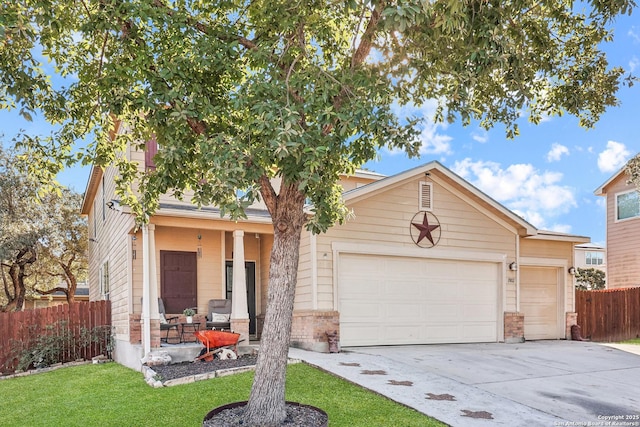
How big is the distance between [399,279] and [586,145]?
27.8 feet

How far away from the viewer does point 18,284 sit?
22375mm

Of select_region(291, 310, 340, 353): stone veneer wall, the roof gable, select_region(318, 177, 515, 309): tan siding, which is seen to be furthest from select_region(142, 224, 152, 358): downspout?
the roof gable

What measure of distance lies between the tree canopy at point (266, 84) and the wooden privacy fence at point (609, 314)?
9831 mm

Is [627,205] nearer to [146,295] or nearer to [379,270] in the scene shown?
[379,270]

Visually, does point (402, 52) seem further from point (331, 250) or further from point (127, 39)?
point (331, 250)

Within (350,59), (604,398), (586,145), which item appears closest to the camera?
(350,59)

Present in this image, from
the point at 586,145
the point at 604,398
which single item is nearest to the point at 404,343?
the point at 604,398

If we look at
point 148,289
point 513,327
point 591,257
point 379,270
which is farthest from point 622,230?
point 148,289

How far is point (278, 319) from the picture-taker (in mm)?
5555

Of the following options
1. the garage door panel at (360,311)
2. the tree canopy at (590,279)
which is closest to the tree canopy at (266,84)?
the garage door panel at (360,311)

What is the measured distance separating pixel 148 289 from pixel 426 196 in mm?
6516

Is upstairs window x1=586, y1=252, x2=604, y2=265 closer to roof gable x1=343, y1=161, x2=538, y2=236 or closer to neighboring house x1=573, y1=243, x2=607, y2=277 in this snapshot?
neighboring house x1=573, y1=243, x2=607, y2=277

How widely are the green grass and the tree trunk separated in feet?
2.64

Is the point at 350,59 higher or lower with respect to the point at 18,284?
higher
